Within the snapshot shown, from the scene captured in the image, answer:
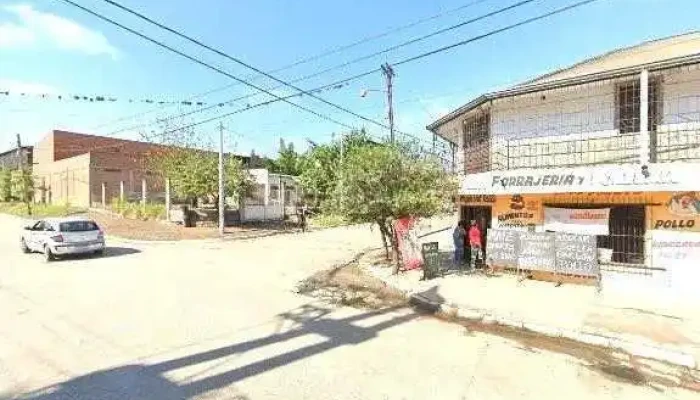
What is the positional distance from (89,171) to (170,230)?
1852 centimetres

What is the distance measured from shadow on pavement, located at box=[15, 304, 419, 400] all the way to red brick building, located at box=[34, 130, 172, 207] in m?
30.7

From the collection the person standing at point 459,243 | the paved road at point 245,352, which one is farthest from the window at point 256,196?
the paved road at point 245,352

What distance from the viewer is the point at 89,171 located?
3919cm

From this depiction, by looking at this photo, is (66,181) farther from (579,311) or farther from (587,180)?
(579,311)

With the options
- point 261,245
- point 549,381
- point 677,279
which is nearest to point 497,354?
point 549,381

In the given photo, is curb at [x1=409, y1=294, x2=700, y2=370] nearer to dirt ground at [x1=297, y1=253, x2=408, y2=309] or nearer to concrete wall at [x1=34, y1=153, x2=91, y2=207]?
dirt ground at [x1=297, y1=253, x2=408, y2=309]

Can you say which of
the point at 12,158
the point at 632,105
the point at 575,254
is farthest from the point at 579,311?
the point at 12,158

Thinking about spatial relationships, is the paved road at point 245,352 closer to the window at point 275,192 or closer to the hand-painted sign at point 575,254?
the hand-painted sign at point 575,254

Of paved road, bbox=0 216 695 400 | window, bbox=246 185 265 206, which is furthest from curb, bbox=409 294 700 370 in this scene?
window, bbox=246 185 265 206

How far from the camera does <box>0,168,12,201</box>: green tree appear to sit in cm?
4922

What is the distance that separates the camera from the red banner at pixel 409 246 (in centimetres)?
1404

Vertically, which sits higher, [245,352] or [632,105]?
[632,105]

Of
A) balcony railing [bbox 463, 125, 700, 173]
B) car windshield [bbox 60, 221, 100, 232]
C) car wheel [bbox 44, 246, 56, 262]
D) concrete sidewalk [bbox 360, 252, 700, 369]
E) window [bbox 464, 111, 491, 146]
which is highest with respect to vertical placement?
window [bbox 464, 111, 491, 146]

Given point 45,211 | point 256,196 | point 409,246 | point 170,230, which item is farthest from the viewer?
point 45,211
